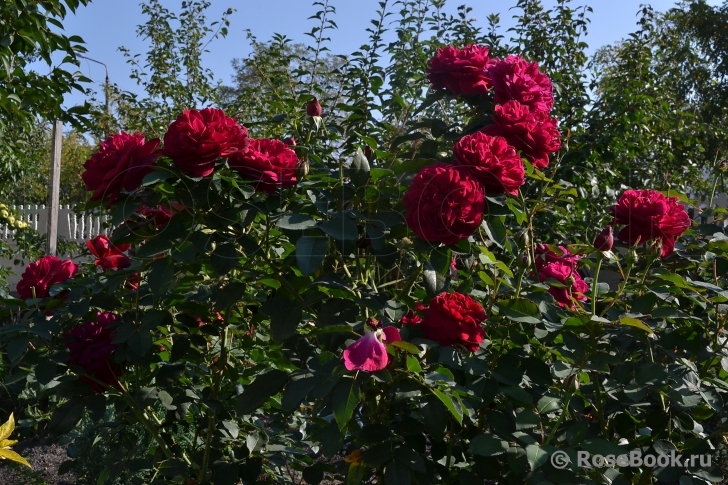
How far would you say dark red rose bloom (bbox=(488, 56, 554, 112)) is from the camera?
151cm

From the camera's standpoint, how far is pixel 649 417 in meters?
1.53

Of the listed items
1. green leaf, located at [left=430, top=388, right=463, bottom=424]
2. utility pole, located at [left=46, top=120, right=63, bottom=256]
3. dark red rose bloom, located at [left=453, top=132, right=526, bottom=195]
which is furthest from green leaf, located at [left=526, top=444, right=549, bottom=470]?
utility pole, located at [left=46, top=120, right=63, bottom=256]

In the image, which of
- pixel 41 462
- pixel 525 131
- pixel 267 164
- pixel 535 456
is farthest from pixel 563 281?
pixel 41 462

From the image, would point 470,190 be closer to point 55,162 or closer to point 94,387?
point 94,387

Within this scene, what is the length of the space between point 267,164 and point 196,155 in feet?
0.39

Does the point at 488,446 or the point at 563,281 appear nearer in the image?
Answer: the point at 488,446

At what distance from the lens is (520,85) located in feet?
4.95

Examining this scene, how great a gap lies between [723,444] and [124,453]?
1.49 meters

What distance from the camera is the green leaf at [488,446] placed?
4.05 feet

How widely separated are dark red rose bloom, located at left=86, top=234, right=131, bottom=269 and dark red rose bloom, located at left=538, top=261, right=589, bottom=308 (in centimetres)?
91

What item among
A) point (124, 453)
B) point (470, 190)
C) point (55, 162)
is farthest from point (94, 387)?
point (55, 162)

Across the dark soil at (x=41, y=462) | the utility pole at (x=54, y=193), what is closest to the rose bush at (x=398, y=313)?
the dark soil at (x=41, y=462)

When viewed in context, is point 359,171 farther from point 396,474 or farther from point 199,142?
point 396,474

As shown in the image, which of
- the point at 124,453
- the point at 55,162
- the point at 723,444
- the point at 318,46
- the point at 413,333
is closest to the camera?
the point at 413,333
